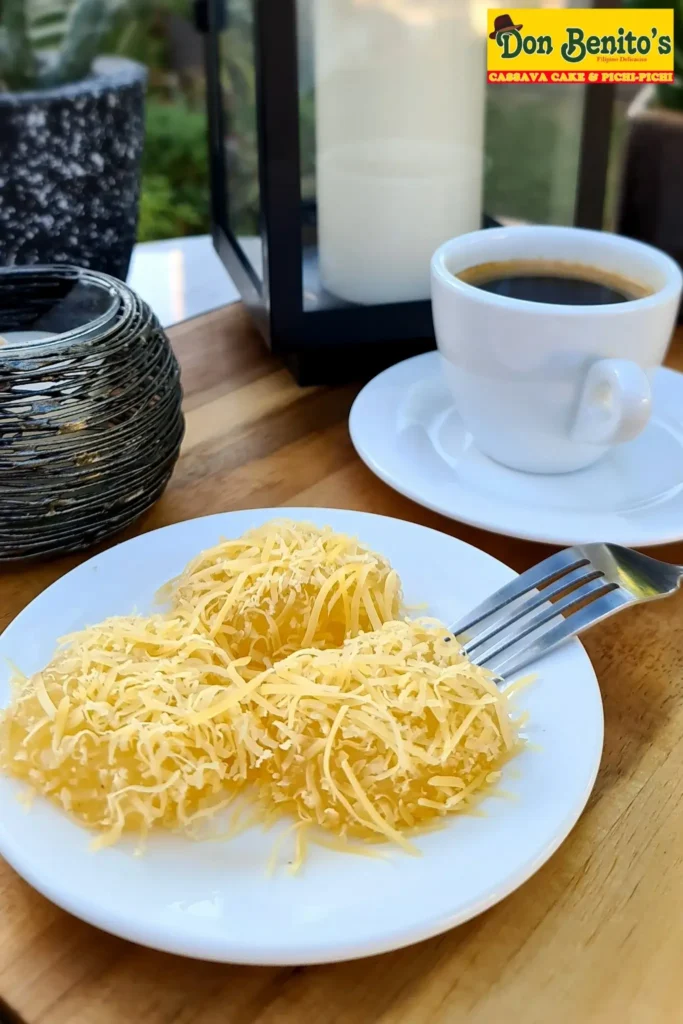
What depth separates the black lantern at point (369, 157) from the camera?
0.55m

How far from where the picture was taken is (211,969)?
0.30m

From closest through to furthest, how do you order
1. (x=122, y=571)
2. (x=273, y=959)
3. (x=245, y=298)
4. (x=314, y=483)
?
(x=273, y=959)
(x=122, y=571)
(x=314, y=483)
(x=245, y=298)

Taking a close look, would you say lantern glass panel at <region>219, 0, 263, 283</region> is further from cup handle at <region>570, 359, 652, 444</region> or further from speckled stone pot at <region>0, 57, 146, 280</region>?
cup handle at <region>570, 359, 652, 444</region>

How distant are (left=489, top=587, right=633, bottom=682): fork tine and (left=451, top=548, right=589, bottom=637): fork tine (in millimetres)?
21

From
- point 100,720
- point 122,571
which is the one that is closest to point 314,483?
point 122,571

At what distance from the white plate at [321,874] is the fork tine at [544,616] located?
0.08ft

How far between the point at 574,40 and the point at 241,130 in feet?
0.74

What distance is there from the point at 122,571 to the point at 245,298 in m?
0.32

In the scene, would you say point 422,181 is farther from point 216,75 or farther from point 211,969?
point 211,969

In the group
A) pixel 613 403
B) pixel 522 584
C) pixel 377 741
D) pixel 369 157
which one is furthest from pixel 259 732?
pixel 369 157

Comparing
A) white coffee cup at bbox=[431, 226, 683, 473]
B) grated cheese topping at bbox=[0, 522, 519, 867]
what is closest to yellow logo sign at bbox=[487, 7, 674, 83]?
white coffee cup at bbox=[431, 226, 683, 473]

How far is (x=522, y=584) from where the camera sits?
0.41m

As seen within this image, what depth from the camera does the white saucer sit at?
18.5 inches

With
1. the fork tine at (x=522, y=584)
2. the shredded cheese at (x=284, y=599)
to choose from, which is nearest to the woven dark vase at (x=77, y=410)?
the shredded cheese at (x=284, y=599)
